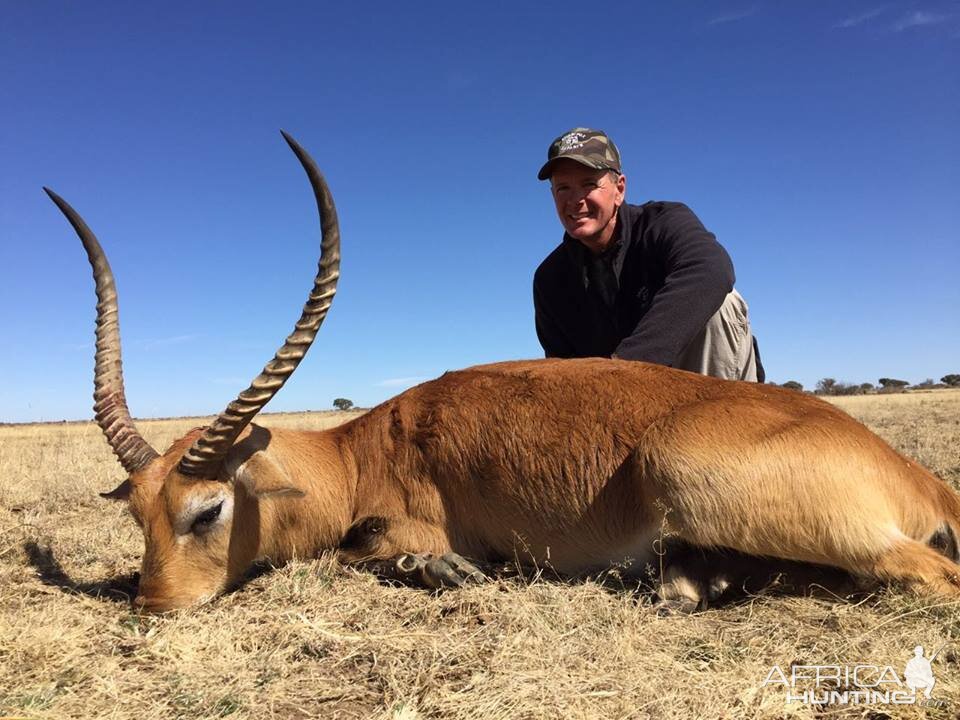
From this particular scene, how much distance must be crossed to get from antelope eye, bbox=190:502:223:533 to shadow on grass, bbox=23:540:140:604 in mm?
571

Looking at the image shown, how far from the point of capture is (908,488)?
349 cm

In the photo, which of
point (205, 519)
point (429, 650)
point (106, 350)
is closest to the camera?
point (429, 650)

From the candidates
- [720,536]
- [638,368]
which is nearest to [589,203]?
[638,368]

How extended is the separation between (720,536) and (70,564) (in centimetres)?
445

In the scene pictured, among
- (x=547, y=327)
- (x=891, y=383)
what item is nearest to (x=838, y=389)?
(x=891, y=383)

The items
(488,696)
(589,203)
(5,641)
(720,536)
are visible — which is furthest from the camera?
(589,203)

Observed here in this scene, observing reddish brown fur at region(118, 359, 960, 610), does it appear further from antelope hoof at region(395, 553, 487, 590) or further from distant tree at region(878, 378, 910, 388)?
distant tree at region(878, 378, 910, 388)

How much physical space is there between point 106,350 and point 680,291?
4.22m

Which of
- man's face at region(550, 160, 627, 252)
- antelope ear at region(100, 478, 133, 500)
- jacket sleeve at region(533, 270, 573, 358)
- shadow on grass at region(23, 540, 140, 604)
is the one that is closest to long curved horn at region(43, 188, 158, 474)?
antelope ear at region(100, 478, 133, 500)

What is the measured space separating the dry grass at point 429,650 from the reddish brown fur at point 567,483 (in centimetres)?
26

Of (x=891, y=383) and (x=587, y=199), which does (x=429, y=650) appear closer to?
(x=587, y=199)

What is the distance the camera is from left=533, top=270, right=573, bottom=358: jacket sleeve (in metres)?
6.90

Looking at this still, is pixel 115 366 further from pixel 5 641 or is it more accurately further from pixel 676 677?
pixel 676 677

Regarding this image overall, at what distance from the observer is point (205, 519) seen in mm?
4004
